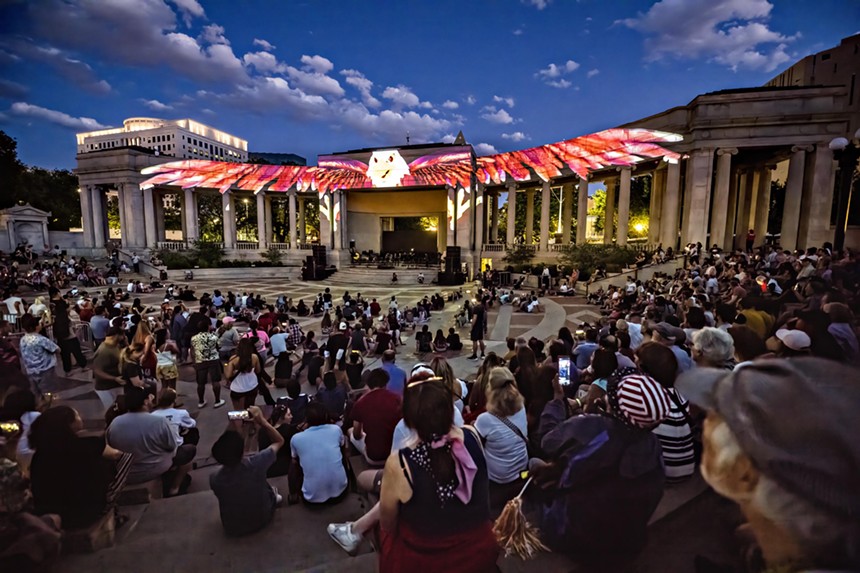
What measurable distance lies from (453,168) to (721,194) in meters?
18.9

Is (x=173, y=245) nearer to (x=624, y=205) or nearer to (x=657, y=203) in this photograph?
(x=624, y=205)

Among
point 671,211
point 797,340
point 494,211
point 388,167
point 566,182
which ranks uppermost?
point 388,167

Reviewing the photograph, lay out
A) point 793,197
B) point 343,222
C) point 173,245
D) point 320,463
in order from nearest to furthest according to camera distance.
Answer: point 320,463 → point 793,197 → point 173,245 → point 343,222

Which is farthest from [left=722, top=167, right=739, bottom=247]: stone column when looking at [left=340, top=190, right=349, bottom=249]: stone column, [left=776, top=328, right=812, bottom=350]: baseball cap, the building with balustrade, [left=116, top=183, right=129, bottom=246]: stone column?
[left=116, top=183, right=129, bottom=246]: stone column

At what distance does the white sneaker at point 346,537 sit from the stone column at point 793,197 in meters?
28.9

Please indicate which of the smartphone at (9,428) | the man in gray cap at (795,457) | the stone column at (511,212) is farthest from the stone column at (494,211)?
the man in gray cap at (795,457)

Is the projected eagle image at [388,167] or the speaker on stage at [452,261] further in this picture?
the projected eagle image at [388,167]

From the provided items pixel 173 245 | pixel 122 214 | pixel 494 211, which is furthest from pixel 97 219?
pixel 494 211

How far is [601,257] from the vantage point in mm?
22781

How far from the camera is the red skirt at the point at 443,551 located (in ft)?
6.61

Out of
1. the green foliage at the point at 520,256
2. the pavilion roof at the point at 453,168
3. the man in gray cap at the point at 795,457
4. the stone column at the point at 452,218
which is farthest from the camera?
the stone column at the point at 452,218

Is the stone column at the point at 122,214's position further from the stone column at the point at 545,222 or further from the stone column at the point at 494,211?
the stone column at the point at 545,222

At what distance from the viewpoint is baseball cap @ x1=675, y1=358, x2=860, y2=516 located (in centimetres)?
112

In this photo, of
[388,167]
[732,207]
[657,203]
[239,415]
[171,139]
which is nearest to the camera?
[239,415]
